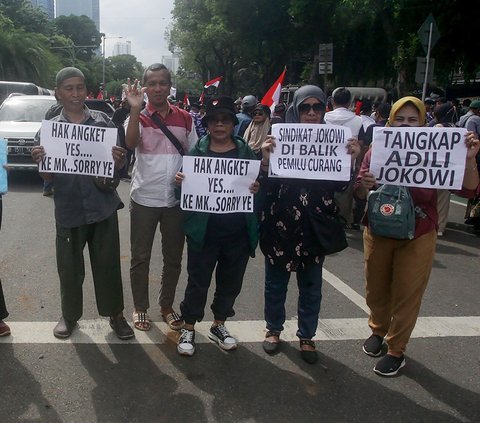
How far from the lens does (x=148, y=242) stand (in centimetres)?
407

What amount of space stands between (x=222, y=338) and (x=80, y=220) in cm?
133

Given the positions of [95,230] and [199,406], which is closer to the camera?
[199,406]

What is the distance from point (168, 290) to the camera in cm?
425

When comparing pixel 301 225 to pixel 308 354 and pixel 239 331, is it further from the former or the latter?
pixel 239 331

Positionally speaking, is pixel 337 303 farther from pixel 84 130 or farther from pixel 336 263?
pixel 84 130

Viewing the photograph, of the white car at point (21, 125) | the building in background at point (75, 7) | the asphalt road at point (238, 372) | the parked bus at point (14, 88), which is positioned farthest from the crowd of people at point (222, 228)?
the building in background at point (75, 7)

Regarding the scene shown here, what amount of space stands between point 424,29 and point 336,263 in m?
7.91

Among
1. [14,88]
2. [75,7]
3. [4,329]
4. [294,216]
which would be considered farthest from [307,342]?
[75,7]

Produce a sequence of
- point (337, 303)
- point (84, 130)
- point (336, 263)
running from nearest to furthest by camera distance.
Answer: point (84, 130) < point (337, 303) < point (336, 263)

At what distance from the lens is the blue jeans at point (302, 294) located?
3732 mm

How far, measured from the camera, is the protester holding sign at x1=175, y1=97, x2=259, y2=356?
12.0ft

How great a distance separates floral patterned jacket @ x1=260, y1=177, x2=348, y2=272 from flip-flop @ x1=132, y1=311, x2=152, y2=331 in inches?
46.3

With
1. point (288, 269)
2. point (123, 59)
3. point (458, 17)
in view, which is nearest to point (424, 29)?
point (458, 17)

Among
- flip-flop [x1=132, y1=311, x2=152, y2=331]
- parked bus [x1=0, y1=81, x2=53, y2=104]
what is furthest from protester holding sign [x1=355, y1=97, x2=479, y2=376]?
parked bus [x1=0, y1=81, x2=53, y2=104]
